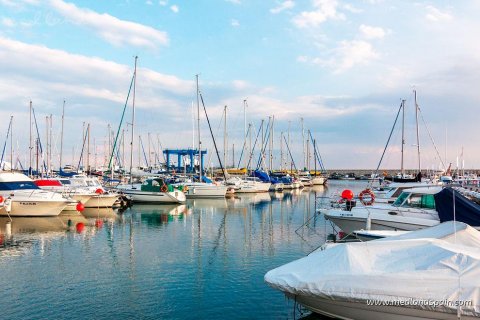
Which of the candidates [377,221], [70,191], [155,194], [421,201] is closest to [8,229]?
[70,191]

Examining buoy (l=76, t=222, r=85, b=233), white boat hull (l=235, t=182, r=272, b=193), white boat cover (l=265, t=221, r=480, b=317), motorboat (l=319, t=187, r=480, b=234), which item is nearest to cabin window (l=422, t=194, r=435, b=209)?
motorboat (l=319, t=187, r=480, b=234)

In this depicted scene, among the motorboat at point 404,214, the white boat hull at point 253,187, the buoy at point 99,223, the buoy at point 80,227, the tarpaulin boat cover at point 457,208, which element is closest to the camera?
the tarpaulin boat cover at point 457,208

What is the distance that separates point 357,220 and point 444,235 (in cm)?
977

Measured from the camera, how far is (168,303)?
12688mm

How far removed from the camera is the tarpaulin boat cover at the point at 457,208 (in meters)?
15.7

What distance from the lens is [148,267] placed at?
56.1 feet

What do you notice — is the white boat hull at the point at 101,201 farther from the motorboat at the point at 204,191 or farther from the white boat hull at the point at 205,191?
the white boat hull at the point at 205,191

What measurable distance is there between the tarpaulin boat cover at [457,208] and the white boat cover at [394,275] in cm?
640

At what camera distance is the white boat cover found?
27.0 feet

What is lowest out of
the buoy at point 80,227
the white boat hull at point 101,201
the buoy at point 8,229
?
the buoy at point 80,227

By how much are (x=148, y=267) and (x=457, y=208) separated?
1243 centimetres

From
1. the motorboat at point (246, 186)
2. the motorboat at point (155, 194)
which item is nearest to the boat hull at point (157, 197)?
the motorboat at point (155, 194)

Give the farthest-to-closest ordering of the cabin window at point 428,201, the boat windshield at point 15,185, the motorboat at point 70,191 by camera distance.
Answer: the motorboat at point 70,191 → the boat windshield at point 15,185 → the cabin window at point 428,201

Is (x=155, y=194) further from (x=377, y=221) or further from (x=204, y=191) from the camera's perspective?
(x=377, y=221)
